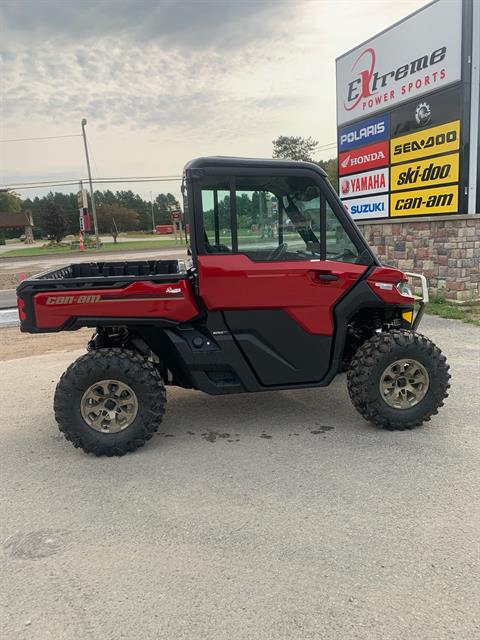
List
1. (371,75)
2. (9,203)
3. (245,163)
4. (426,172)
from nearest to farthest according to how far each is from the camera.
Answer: (245,163) < (426,172) < (371,75) < (9,203)

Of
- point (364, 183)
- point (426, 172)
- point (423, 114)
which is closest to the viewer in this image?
point (423, 114)

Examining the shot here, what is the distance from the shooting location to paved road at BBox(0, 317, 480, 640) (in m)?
2.24

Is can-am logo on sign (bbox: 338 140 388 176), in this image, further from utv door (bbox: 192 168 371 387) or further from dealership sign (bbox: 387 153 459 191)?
utv door (bbox: 192 168 371 387)

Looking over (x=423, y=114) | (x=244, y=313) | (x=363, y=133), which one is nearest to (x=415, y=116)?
(x=423, y=114)

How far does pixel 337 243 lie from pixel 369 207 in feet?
25.9

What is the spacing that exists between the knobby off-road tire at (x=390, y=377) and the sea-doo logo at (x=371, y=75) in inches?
288

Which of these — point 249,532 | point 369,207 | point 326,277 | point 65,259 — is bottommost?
point 249,532

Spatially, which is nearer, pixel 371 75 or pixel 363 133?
pixel 371 75

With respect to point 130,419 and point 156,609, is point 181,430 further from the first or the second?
point 156,609

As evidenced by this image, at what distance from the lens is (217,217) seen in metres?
3.85

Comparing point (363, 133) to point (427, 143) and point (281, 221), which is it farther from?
point (281, 221)

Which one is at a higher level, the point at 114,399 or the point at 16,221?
the point at 16,221

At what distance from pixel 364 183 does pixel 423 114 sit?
215cm

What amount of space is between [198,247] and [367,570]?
2.46 m
